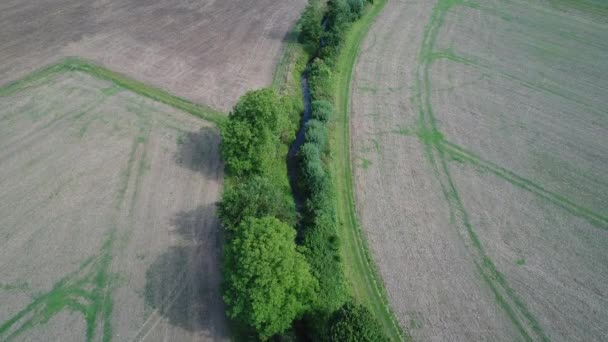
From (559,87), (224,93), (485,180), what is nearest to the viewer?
(485,180)

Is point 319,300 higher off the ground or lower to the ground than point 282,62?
lower

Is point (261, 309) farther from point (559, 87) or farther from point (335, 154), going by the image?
point (559, 87)

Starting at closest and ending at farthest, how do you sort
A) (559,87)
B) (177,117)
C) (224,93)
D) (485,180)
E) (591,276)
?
(591,276), (485,180), (177,117), (224,93), (559,87)

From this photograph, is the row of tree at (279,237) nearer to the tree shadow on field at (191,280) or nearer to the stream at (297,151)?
the stream at (297,151)

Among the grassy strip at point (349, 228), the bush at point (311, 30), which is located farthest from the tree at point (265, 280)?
the bush at point (311, 30)

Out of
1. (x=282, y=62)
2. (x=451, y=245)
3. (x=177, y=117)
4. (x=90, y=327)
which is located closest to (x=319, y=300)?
(x=451, y=245)

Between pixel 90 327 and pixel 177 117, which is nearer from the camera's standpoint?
pixel 90 327

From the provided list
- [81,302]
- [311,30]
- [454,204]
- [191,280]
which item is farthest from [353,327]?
[311,30]
